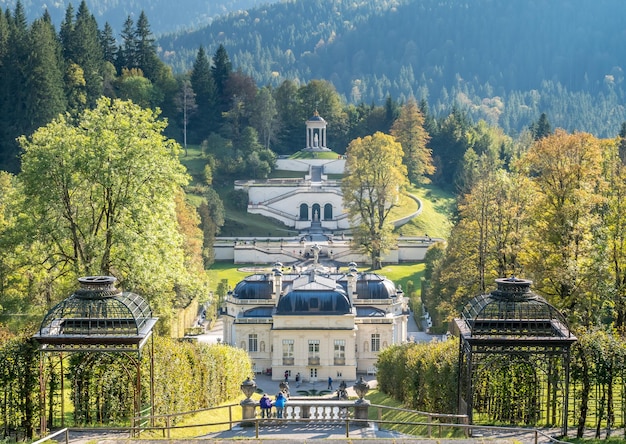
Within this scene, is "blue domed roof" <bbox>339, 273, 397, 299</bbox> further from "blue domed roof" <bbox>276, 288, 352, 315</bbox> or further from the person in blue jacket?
the person in blue jacket

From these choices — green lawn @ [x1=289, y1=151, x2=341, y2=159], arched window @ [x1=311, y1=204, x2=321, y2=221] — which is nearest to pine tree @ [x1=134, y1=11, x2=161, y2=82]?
green lawn @ [x1=289, y1=151, x2=341, y2=159]

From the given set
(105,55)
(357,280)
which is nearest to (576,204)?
(357,280)

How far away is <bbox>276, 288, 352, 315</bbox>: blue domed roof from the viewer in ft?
174

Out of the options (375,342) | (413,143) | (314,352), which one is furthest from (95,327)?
(413,143)

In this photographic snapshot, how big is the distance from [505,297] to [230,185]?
82.3 meters

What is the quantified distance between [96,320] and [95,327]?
0.45 m

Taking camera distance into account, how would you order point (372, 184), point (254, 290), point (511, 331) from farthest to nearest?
point (372, 184) < point (254, 290) < point (511, 331)

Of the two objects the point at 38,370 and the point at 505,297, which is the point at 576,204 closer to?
the point at 505,297

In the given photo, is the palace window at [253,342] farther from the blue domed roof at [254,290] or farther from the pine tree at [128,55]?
the pine tree at [128,55]

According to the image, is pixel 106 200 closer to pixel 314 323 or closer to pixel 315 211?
pixel 314 323

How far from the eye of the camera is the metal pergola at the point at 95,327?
Result: 23.5 m

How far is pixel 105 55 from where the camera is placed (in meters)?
120

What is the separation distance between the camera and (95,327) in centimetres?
2453

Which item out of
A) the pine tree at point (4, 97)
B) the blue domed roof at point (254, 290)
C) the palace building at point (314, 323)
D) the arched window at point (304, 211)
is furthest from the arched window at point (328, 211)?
the blue domed roof at point (254, 290)
